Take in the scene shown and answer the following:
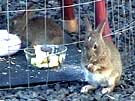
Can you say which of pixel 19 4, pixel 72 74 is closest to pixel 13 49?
pixel 72 74

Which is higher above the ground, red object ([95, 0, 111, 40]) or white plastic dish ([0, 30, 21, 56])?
red object ([95, 0, 111, 40])

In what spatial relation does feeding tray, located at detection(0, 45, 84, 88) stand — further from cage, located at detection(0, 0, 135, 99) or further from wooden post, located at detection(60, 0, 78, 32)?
wooden post, located at detection(60, 0, 78, 32)

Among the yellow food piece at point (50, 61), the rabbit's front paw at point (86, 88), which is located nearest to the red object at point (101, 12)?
the yellow food piece at point (50, 61)

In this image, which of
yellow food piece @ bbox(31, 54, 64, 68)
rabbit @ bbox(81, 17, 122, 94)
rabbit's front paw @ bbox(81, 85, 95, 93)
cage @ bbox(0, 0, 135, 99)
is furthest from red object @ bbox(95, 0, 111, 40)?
rabbit's front paw @ bbox(81, 85, 95, 93)

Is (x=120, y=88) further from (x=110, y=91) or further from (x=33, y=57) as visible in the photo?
(x=33, y=57)

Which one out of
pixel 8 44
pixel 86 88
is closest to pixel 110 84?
pixel 86 88

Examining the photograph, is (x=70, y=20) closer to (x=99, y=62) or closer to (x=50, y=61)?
(x=50, y=61)

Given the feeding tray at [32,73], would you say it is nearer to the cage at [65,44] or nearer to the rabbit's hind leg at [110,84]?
the cage at [65,44]
